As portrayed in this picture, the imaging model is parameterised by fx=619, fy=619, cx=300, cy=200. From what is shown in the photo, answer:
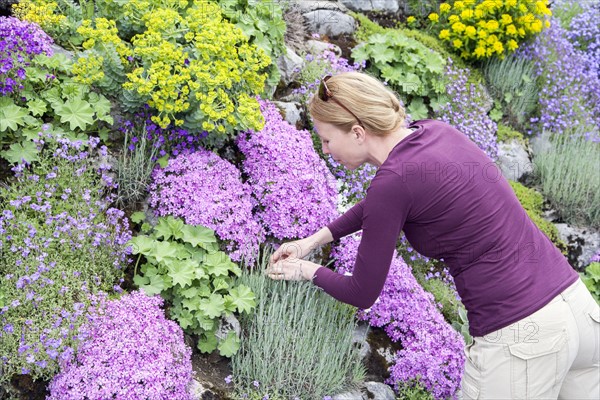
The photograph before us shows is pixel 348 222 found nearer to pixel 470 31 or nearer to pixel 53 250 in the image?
pixel 53 250

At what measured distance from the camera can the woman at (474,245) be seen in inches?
99.2

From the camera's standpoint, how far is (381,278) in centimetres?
268

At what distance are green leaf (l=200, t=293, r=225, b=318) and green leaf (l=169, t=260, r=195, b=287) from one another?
14 cm

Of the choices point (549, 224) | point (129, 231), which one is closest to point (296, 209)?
point (129, 231)

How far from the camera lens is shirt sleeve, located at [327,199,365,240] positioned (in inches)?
129

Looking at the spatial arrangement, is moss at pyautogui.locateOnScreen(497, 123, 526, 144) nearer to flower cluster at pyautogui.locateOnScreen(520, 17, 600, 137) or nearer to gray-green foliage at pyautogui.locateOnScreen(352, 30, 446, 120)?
flower cluster at pyautogui.locateOnScreen(520, 17, 600, 137)

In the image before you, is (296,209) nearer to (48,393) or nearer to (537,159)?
(48,393)

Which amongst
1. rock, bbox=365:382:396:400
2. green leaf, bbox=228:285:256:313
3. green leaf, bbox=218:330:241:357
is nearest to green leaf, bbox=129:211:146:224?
green leaf, bbox=228:285:256:313

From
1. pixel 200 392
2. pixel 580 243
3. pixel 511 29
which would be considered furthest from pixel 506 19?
pixel 200 392

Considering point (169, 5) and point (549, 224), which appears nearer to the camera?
point (169, 5)

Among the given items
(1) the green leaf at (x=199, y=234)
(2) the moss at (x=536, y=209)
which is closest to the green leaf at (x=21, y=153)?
(1) the green leaf at (x=199, y=234)

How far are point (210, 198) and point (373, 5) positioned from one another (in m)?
4.82

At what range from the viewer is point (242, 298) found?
350 cm

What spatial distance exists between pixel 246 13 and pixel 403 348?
9.55 feet
